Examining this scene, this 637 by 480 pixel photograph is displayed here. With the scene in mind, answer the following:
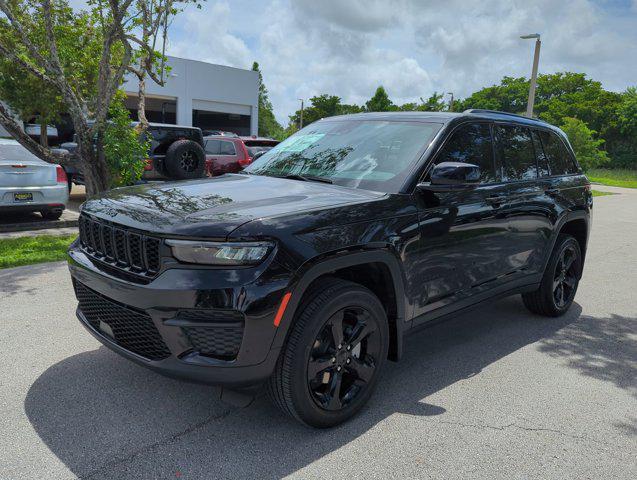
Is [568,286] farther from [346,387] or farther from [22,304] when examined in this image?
[22,304]

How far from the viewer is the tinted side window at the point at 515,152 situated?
4.41m

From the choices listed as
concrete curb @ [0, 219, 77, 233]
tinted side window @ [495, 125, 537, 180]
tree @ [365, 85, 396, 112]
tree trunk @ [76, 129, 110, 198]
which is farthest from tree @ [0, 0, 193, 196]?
tree @ [365, 85, 396, 112]

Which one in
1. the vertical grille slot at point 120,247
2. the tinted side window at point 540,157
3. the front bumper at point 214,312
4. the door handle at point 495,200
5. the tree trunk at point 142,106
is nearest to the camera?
the front bumper at point 214,312

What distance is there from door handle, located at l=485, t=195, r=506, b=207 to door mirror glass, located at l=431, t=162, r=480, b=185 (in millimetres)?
688

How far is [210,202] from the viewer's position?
308 centimetres

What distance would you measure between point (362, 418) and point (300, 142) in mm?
2241

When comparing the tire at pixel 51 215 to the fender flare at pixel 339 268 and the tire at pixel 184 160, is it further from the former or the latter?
the fender flare at pixel 339 268

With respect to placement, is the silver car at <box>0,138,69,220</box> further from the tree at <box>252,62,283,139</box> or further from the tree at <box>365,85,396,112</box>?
the tree at <box>365,85,396,112</box>

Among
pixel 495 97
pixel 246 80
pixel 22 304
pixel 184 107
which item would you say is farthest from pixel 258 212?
pixel 495 97

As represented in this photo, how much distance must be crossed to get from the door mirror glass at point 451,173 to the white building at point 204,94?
32.1m

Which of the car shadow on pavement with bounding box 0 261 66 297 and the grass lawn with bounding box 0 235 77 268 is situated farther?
the grass lawn with bounding box 0 235 77 268

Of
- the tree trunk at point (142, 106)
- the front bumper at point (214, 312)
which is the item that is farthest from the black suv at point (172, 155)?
the front bumper at point (214, 312)

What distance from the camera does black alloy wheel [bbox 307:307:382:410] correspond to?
299 centimetres

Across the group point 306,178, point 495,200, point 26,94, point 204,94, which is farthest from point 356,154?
point 204,94
